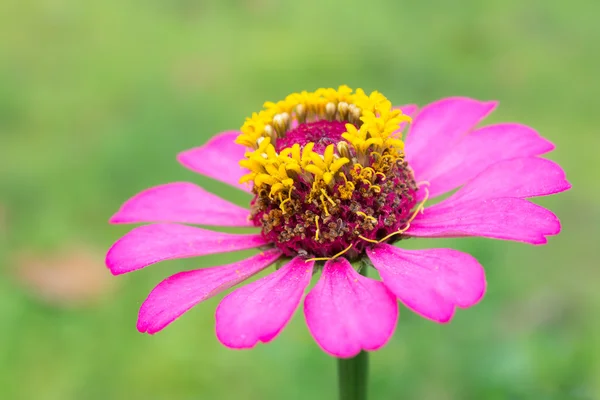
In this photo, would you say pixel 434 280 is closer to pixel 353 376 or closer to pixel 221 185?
pixel 353 376

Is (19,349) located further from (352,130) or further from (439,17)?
(439,17)

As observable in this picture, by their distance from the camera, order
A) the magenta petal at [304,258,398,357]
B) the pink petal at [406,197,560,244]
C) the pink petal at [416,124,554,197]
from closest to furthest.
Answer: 1. the magenta petal at [304,258,398,357]
2. the pink petal at [406,197,560,244]
3. the pink petal at [416,124,554,197]

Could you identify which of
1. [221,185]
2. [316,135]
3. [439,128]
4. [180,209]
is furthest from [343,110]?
[221,185]

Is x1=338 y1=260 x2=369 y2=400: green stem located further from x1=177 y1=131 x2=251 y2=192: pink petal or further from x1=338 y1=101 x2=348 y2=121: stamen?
x1=177 y1=131 x2=251 y2=192: pink petal

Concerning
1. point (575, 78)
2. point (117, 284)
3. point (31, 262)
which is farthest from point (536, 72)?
point (31, 262)

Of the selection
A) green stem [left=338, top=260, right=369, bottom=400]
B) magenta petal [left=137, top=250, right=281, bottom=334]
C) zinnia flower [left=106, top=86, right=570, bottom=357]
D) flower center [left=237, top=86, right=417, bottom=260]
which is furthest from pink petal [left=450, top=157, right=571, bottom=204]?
magenta petal [left=137, top=250, right=281, bottom=334]

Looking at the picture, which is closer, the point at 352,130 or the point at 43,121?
the point at 352,130
